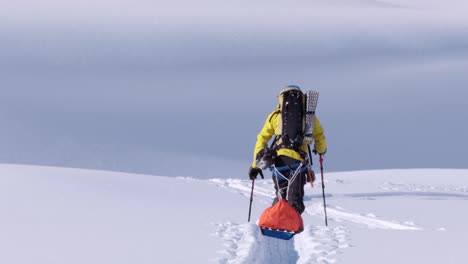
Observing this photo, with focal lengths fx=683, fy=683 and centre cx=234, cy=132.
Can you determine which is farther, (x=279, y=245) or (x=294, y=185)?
(x=294, y=185)

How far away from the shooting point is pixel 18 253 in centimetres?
681

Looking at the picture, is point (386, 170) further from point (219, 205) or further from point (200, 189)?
point (219, 205)

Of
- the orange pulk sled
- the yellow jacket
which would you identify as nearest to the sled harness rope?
the yellow jacket

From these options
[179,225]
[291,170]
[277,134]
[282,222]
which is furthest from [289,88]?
[179,225]

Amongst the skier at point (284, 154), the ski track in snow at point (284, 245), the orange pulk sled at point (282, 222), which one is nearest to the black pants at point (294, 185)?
the skier at point (284, 154)

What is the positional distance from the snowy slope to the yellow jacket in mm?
1061

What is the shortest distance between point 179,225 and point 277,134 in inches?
72.0

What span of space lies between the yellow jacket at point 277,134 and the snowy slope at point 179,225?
106 cm

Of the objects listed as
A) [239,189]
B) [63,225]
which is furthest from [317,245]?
[239,189]

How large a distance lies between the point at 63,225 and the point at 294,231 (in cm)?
290

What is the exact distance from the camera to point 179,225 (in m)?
9.07

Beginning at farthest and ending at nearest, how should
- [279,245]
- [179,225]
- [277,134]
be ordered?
[277,134] < [179,225] < [279,245]

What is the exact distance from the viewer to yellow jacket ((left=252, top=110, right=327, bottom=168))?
9.45 metres

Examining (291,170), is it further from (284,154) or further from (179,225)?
(179,225)
